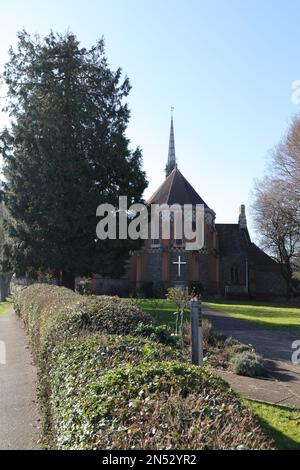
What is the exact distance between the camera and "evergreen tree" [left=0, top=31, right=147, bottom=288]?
25812 mm

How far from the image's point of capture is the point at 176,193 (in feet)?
150

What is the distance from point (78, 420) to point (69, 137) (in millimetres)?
24222

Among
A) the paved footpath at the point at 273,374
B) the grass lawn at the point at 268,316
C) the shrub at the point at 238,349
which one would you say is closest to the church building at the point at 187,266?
the grass lawn at the point at 268,316

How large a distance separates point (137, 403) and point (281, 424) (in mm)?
3390

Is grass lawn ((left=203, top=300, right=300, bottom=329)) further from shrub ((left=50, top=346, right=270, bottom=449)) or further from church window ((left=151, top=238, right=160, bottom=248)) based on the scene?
church window ((left=151, top=238, right=160, bottom=248))

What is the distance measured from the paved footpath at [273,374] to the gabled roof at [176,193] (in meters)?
29.4

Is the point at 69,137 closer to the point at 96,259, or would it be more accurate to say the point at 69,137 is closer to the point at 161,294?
the point at 96,259

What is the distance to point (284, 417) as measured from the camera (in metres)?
6.41

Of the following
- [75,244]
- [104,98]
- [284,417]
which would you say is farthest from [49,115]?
[284,417]

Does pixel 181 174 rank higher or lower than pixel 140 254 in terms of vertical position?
higher

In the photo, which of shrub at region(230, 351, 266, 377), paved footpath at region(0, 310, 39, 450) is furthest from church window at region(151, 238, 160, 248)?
shrub at region(230, 351, 266, 377)

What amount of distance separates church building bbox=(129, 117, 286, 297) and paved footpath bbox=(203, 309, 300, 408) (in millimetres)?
26849
